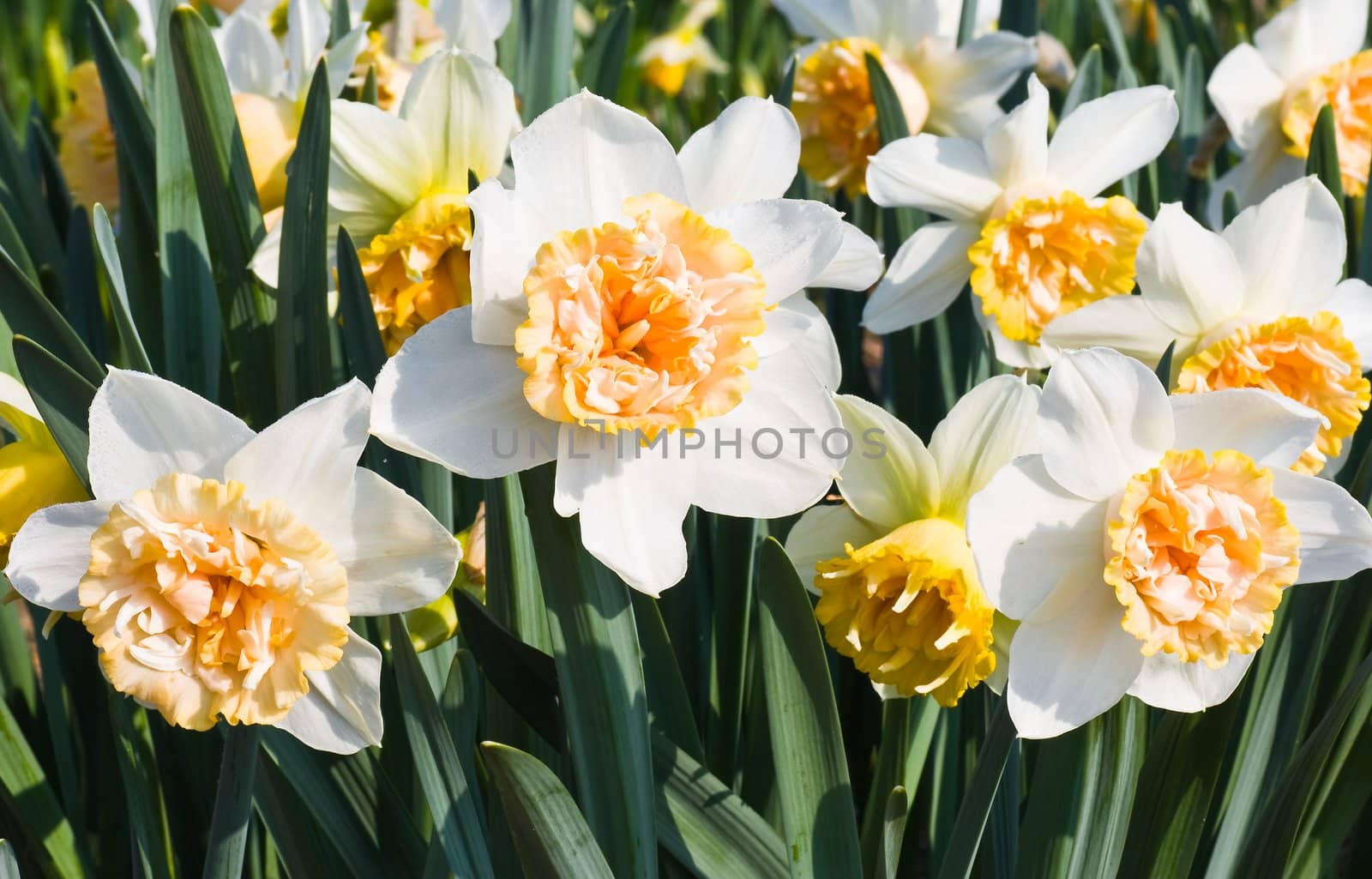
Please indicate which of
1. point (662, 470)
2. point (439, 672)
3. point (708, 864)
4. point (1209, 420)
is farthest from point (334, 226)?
point (1209, 420)

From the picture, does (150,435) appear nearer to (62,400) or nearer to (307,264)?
(62,400)

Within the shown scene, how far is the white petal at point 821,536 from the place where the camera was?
1157mm

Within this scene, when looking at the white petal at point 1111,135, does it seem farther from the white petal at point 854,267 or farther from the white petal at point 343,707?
the white petal at point 343,707

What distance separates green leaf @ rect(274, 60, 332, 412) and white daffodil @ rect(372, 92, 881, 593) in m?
0.31

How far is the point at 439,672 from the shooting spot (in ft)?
4.00

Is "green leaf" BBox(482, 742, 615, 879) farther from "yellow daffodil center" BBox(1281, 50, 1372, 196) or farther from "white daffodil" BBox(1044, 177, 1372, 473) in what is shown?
"yellow daffodil center" BBox(1281, 50, 1372, 196)

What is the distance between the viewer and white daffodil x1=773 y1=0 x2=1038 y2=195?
1778mm

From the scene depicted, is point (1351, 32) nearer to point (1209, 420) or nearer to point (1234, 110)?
point (1234, 110)

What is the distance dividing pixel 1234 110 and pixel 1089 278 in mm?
735

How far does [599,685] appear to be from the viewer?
0.94m

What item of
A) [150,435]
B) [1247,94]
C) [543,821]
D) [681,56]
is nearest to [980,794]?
[543,821]

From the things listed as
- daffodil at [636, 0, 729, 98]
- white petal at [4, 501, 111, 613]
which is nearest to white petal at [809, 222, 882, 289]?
white petal at [4, 501, 111, 613]

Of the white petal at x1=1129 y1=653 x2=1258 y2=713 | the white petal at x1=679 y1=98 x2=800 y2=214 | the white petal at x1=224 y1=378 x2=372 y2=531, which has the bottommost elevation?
the white petal at x1=1129 y1=653 x2=1258 y2=713

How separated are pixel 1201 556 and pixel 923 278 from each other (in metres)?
0.63
